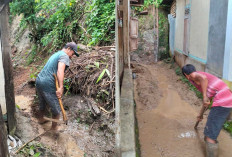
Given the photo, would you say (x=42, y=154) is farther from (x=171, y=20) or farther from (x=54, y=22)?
(x=171, y=20)

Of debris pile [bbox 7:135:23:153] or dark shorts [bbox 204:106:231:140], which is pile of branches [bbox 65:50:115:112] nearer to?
debris pile [bbox 7:135:23:153]

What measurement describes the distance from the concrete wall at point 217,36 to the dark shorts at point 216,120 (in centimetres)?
204

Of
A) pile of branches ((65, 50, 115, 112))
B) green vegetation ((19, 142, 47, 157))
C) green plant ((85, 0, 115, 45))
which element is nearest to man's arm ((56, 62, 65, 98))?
green vegetation ((19, 142, 47, 157))

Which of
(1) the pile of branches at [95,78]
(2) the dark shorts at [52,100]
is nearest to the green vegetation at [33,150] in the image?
(2) the dark shorts at [52,100]

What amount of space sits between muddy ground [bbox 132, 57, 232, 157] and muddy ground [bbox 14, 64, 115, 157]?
74 centimetres

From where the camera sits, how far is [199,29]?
6.86 m

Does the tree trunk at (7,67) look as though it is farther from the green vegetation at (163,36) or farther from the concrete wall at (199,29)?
the green vegetation at (163,36)

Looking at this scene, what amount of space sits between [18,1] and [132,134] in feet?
23.5

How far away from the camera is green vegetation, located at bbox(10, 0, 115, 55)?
7.36 metres

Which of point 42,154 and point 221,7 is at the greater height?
point 221,7

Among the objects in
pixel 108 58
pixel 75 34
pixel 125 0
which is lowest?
pixel 108 58

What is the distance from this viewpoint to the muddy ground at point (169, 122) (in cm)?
366

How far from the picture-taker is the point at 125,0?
6668mm

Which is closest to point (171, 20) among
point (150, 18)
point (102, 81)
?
point (150, 18)
